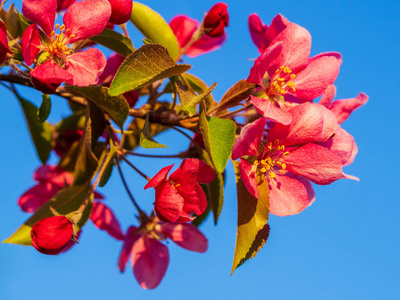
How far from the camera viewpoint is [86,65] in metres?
1.40

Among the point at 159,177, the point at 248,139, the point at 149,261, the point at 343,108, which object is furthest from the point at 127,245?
the point at 343,108

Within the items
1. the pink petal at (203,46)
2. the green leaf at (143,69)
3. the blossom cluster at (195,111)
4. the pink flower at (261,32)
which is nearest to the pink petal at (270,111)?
the blossom cluster at (195,111)

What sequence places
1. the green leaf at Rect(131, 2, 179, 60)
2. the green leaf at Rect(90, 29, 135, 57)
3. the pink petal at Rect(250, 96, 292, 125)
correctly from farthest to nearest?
the green leaf at Rect(131, 2, 179, 60) → the green leaf at Rect(90, 29, 135, 57) → the pink petal at Rect(250, 96, 292, 125)

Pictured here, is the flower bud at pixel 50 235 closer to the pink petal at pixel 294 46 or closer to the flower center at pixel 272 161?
the flower center at pixel 272 161

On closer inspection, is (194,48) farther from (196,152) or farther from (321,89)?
(321,89)

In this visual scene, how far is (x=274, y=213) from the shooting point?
1.43 m

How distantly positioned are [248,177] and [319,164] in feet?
0.75

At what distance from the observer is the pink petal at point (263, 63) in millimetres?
1390

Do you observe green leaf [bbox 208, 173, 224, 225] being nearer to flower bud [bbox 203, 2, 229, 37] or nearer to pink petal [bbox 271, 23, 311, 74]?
pink petal [bbox 271, 23, 311, 74]

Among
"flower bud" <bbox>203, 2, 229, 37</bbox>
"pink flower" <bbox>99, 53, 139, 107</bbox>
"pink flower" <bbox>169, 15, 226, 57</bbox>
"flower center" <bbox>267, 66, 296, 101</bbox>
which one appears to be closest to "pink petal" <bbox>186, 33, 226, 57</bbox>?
"pink flower" <bbox>169, 15, 226, 57</bbox>

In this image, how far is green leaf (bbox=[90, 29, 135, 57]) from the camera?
1.58 meters

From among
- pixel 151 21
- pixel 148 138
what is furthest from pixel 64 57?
pixel 151 21

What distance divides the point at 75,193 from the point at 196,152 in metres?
0.44

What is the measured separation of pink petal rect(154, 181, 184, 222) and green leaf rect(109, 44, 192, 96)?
0.29 m
